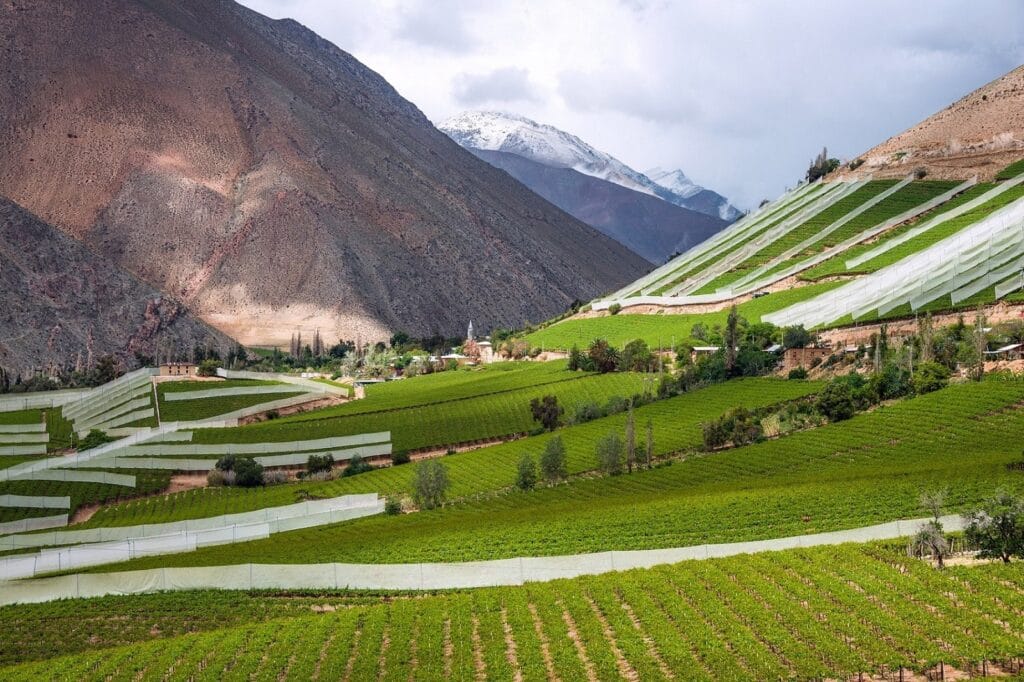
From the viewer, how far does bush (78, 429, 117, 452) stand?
72269 millimetres

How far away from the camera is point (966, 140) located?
121375 millimetres

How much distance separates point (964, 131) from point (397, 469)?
80.6m

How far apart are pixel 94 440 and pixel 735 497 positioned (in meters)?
42.3

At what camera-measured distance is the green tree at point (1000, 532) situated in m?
33.0

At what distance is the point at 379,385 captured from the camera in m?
99.0

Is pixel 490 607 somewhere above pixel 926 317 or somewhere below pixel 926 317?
below

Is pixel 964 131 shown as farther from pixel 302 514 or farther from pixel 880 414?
pixel 302 514

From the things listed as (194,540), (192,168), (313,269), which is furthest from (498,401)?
(192,168)

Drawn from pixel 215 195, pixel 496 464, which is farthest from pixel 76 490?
pixel 215 195

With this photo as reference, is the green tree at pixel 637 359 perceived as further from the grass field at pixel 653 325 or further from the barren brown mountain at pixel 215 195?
the barren brown mountain at pixel 215 195

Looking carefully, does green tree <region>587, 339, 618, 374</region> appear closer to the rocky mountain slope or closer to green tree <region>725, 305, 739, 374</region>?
green tree <region>725, 305, 739, 374</region>

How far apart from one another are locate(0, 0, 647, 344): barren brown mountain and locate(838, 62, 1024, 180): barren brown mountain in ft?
201

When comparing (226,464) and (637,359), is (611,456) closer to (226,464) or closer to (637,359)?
(226,464)

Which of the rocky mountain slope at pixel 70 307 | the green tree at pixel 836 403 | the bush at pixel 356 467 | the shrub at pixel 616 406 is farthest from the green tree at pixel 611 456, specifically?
the rocky mountain slope at pixel 70 307
